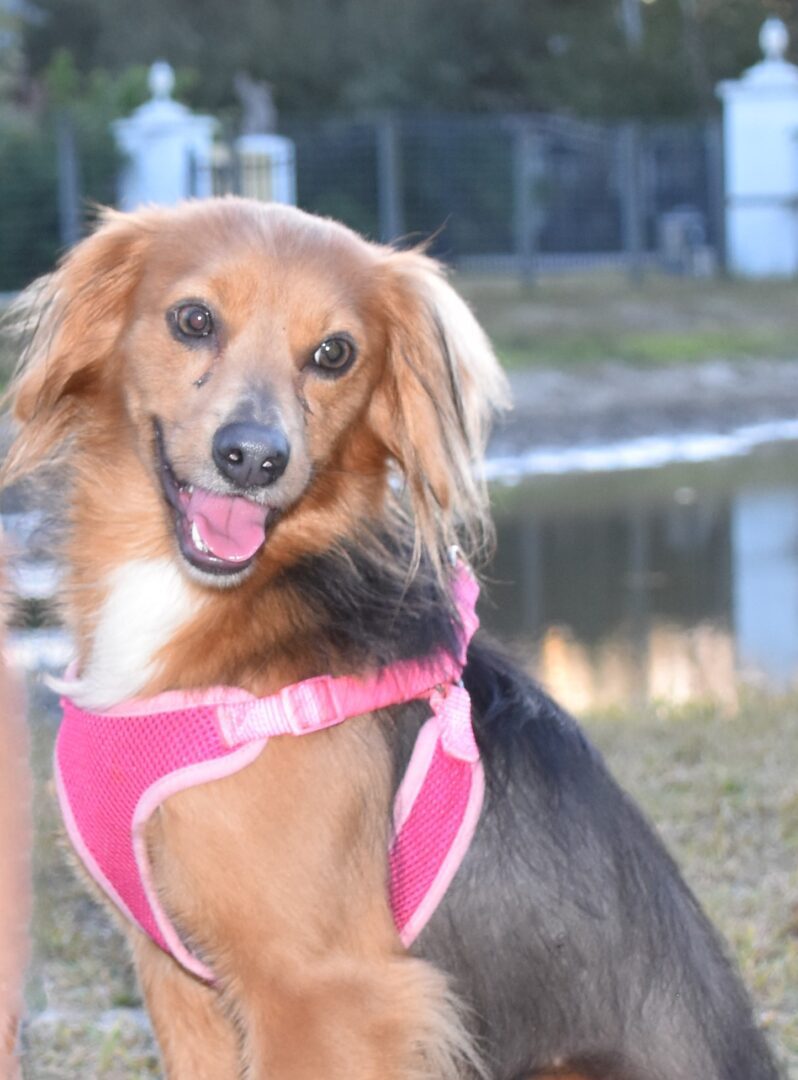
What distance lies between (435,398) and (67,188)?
1518 cm

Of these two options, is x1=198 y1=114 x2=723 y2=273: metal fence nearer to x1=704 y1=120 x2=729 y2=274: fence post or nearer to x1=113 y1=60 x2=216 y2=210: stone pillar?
x1=704 y1=120 x2=729 y2=274: fence post

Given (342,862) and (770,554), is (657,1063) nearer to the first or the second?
(342,862)

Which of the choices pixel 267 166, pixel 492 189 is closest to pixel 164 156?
pixel 267 166

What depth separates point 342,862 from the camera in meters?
2.75

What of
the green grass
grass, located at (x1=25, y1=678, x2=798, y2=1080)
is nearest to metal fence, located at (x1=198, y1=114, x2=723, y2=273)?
the green grass

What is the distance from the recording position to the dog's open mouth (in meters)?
2.92

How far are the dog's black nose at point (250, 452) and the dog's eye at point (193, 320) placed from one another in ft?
0.79

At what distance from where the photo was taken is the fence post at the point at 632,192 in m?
21.2

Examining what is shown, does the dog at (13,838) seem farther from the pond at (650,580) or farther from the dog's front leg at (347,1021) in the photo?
the pond at (650,580)

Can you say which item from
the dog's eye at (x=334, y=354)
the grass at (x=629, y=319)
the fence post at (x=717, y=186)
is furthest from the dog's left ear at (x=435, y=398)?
the fence post at (x=717, y=186)

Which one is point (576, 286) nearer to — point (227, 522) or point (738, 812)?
point (738, 812)

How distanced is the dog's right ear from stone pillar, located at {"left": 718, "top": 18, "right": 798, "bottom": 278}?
20.7 m

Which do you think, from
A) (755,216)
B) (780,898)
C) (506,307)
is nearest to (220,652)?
(780,898)

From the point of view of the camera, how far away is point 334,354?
10.1 feet
